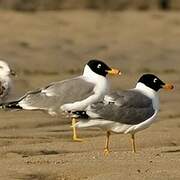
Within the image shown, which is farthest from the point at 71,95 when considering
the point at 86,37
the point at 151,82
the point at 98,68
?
the point at 86,37

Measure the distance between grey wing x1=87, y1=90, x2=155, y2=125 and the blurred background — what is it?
5.84 meters

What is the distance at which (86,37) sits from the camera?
23844mm

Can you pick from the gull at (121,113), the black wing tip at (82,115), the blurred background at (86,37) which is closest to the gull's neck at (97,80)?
the gull at (121,113)

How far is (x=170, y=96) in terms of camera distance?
15.8 meters

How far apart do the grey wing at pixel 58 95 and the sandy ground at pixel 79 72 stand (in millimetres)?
368

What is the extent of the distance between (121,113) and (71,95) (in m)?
1.54

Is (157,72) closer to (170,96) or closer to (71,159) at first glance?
(170,96)

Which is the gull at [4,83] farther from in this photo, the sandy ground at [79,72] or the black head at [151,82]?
the black head at [151,82]

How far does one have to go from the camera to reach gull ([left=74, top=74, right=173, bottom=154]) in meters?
10.2

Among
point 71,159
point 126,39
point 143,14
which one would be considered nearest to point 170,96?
point 71,159

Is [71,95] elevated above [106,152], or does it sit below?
below

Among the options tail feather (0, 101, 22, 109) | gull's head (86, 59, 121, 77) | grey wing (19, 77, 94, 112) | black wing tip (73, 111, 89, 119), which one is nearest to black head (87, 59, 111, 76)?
gull's head (86, 59, 121, 77)

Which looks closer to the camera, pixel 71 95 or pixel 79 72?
pixel 71 95

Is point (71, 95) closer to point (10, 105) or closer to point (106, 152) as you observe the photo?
point (10, 105)
